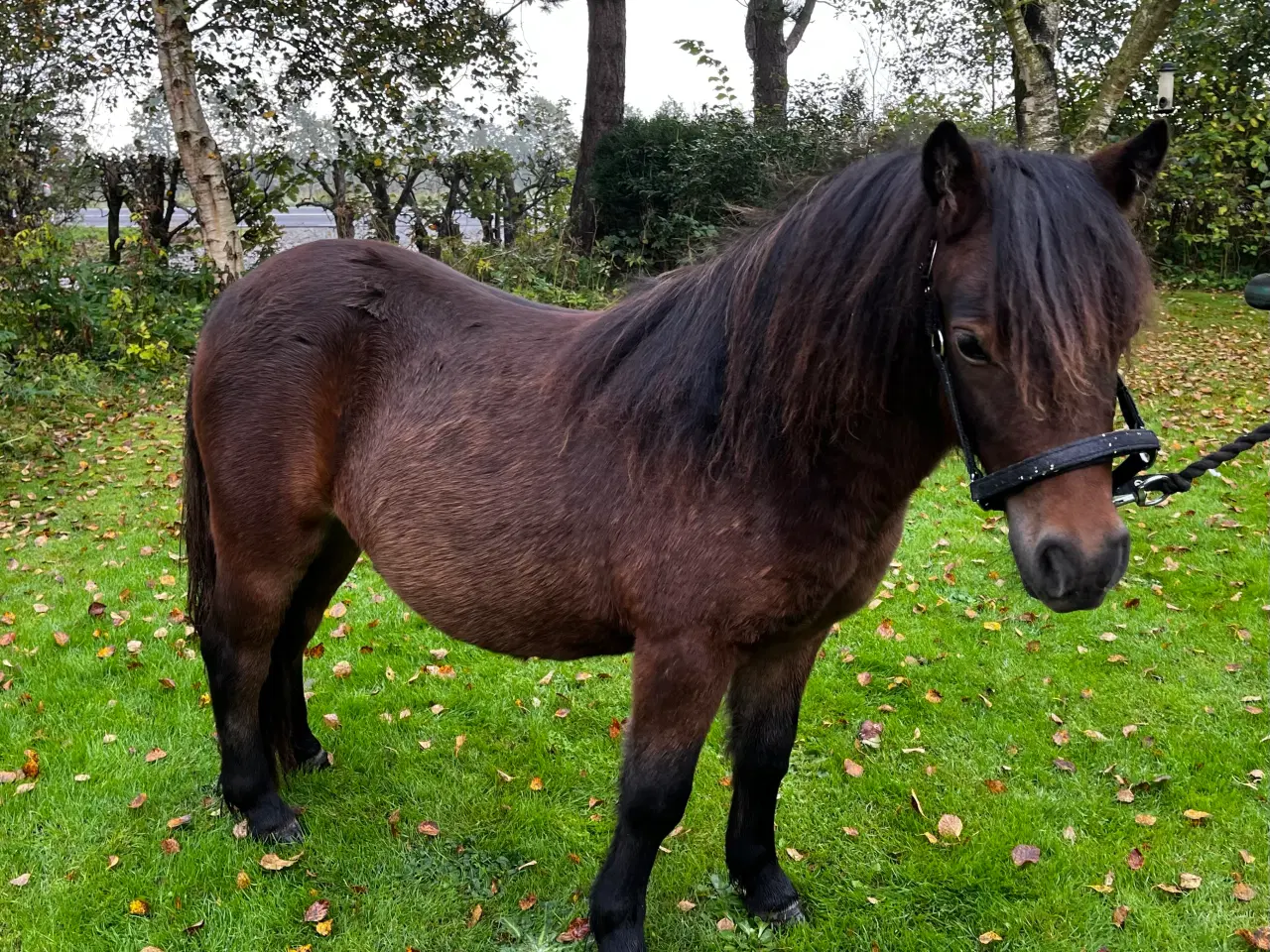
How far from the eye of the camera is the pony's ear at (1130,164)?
1.66 meters

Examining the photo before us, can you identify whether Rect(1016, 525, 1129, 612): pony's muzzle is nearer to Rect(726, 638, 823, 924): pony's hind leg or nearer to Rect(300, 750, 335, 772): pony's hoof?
Rect(726, 638, 823, 924): pony's hind leg

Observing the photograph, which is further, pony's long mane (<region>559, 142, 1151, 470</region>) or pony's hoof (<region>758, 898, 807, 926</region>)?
pony's hoof (<region>758, 898, 807, 926</region>)

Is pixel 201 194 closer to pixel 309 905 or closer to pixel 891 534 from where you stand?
pixel 309 905

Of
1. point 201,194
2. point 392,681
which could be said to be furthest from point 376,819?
point 201,194

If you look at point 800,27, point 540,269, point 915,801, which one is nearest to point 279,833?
point 915,801

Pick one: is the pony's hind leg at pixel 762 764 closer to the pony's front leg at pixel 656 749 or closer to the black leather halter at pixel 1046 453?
the pony's front leg at pixel 656 749

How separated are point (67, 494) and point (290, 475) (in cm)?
543

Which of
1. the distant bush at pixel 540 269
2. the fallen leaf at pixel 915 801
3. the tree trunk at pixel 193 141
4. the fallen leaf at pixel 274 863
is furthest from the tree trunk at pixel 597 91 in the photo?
the fallen leaf at pixel 274 863

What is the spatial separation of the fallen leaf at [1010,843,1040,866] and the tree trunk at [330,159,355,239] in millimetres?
11413

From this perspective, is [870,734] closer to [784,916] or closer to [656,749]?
[784,916]

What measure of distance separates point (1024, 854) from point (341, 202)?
11.8m

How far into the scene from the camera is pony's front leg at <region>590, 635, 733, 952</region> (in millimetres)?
2088

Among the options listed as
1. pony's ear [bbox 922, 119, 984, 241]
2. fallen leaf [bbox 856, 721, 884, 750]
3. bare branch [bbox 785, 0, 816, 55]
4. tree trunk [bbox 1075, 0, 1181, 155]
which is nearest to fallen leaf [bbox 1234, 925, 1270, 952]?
fallen leaf [bbox 856, 721, 884, 750]

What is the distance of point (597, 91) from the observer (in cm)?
1302
